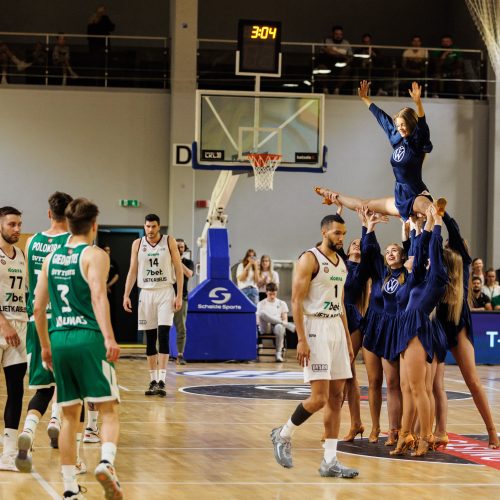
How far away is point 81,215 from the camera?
5.86 metres

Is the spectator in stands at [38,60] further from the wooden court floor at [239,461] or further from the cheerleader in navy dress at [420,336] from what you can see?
the cheerleader in navy dress at [420,336]

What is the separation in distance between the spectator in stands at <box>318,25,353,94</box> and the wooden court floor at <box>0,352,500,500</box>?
11.7 meters

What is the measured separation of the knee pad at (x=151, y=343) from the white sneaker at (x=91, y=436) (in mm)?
3547

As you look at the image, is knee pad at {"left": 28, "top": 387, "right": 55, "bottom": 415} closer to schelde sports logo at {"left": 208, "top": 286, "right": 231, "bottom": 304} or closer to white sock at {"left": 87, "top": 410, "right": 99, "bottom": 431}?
white sock at {"left": 87, "top": 410, "right": 99, "bottom": 431}

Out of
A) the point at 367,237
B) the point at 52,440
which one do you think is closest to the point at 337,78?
the point at 367,237

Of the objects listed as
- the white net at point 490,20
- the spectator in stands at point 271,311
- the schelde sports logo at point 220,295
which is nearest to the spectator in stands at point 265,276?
the spectator in stands at point 271,311

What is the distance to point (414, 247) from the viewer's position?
8.42 metres

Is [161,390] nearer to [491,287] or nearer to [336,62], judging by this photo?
[491,287]

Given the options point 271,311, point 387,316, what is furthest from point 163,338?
point 271,311

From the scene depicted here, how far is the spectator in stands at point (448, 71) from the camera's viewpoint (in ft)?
75.2

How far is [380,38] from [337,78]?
4.07 meters

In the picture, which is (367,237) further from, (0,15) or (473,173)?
(0,15)

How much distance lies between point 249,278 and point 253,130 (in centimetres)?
336

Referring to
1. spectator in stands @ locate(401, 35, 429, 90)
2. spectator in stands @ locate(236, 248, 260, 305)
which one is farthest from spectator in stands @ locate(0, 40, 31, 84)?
spectator in stands @ locate(401, 35, 429, 90)
